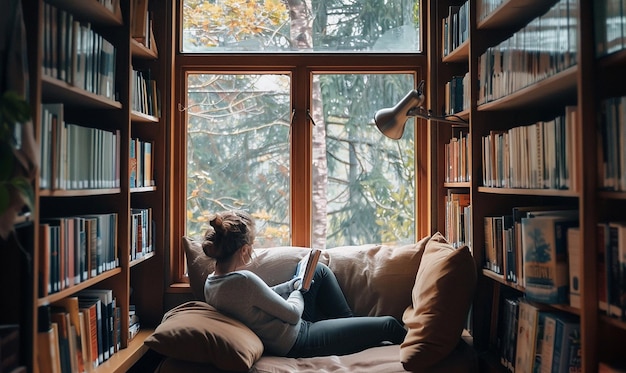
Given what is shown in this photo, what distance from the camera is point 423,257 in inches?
111

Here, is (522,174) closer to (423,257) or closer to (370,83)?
(423,257)

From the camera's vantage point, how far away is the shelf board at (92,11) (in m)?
2.25

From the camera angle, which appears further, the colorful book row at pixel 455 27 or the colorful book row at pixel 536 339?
the colorful book row at pixel 455 27

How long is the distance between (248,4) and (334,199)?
1266 millimetres

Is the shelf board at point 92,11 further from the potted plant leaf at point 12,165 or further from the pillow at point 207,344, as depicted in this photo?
the pillow at point 207,344

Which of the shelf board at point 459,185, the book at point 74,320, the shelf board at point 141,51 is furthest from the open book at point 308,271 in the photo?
the shelf board at point 141,51

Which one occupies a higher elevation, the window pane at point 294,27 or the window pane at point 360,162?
the window pane at point 294,27

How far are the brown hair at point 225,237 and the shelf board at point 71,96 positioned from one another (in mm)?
697

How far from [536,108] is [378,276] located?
1.13m

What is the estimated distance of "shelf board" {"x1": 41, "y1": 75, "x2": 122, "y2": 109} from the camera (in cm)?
198

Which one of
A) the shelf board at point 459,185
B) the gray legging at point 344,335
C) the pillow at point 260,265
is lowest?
the gray legging at point 344,335

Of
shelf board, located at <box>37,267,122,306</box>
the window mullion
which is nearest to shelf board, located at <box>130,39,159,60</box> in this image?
the window mullion

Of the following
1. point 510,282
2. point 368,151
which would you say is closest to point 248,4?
point 368,151

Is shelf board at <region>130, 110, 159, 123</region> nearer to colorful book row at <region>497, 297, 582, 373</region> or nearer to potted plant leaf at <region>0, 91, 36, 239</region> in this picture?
potted plant leaf at <region>0, 91, 36, 239</region>
